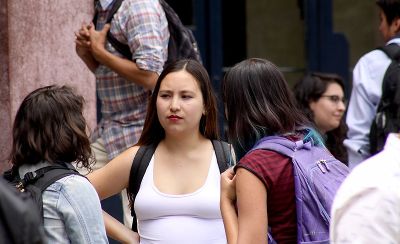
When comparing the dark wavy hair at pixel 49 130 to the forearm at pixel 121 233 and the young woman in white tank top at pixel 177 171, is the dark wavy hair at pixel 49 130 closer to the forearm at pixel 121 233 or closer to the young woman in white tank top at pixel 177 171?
the young woman in white tank top at pixel 177 171

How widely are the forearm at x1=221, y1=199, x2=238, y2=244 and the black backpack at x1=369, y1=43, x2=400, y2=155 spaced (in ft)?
6.19

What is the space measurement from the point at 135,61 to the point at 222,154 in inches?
40.7

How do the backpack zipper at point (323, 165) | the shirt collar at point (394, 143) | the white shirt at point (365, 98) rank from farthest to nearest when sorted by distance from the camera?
the white shirt at point (365, 98) < the backpack zipper at point (323, 165) < the shirt collar at point (394, 143)

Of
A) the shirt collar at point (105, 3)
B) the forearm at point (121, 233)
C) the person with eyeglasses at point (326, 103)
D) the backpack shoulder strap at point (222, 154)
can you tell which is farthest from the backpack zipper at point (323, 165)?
the person with eyeglasses at point (326, 103)

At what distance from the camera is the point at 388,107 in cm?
666

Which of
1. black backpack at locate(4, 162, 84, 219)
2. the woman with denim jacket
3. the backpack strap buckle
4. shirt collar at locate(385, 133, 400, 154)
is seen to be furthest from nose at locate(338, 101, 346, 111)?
shirt collar at locate(385, 133, 400, 154)

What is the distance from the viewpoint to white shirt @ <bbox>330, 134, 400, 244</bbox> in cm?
340

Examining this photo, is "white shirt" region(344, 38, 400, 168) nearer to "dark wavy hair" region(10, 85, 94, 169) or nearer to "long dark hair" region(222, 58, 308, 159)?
"long dark hair" region(222, 58, 308, 159)

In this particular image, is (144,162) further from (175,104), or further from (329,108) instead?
(329,108)

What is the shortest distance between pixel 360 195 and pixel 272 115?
145 cm

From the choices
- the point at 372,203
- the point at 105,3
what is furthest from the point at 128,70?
the point at 372,203

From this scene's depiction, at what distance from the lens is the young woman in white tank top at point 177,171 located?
5.59 m

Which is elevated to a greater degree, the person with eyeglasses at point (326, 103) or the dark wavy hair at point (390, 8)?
the dark wavy hair at point (390, 8)

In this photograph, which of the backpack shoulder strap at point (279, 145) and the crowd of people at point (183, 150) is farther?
the backpack shoulder strap at point (279, 145)
